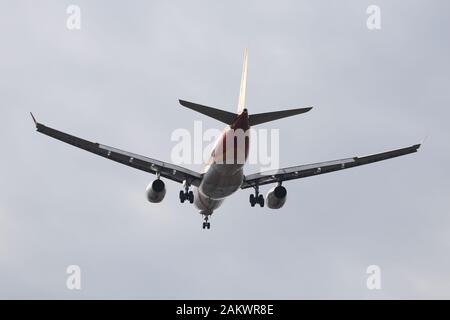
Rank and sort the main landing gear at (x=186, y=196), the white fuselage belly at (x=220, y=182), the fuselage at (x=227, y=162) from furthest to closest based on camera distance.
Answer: the main landing gear at (x=186, y=196) → the white fuselage belly at (x=220, y=182) → the fuselage at (x=227, y=162)

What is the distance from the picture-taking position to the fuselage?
51.7 meters

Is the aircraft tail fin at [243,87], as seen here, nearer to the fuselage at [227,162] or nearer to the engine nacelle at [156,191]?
the fuselage at [227,162]

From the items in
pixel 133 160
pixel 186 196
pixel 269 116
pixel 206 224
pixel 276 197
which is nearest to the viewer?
pixel 269 116

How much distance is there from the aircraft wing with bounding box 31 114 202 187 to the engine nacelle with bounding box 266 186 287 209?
17.3 feet

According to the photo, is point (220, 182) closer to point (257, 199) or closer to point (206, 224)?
point (257, 199)

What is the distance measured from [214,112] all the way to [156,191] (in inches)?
372

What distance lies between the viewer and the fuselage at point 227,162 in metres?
51.7

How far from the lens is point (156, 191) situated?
5775 centimetres

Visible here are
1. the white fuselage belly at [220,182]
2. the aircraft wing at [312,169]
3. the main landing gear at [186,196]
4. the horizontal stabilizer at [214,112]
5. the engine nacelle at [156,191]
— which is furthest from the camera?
the aircraft wing at [312,169]

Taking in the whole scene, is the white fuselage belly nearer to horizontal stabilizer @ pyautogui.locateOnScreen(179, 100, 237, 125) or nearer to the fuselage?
the fuselage

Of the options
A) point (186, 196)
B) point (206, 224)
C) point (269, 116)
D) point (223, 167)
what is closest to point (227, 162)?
point (223, 167)

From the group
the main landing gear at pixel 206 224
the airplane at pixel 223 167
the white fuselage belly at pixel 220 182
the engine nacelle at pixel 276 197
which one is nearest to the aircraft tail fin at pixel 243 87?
the airplane at pixel 223 167

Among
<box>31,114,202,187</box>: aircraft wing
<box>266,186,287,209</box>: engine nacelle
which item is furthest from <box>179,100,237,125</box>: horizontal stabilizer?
<box>266,186,287,209</box>: engine nacelle
